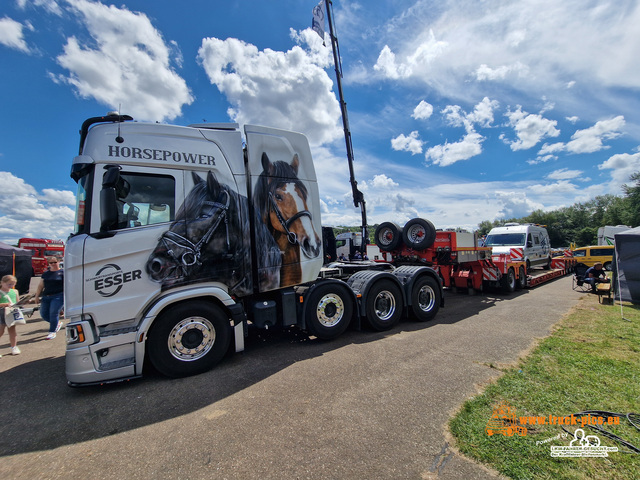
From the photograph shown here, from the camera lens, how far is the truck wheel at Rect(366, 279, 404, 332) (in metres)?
5.67

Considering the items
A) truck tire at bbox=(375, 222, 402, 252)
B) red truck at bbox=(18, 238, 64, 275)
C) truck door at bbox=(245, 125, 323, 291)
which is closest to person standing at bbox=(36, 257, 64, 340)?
truck door at bbox=(245, 125, 323, 291)

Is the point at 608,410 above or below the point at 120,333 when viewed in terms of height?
below

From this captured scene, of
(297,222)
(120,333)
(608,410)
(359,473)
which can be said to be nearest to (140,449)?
(120,333)

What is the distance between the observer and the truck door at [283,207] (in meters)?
4.59

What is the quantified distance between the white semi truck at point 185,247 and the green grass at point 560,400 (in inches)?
109

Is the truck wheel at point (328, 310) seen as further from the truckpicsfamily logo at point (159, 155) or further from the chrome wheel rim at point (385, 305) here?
the truckpicsfamily logo at point (159, 155)

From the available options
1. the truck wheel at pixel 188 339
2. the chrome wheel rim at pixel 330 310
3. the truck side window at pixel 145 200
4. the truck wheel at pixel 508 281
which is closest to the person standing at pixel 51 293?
the truck side window at pixel 145 200

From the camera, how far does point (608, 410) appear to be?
2750 mm

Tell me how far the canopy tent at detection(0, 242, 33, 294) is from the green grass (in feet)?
54.8

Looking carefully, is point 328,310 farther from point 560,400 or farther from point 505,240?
point 505,240

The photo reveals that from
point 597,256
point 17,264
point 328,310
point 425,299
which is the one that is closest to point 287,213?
point 328,310

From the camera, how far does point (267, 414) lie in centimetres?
296

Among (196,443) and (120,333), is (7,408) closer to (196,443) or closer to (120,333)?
(120,333)

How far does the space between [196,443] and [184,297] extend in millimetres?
1771
